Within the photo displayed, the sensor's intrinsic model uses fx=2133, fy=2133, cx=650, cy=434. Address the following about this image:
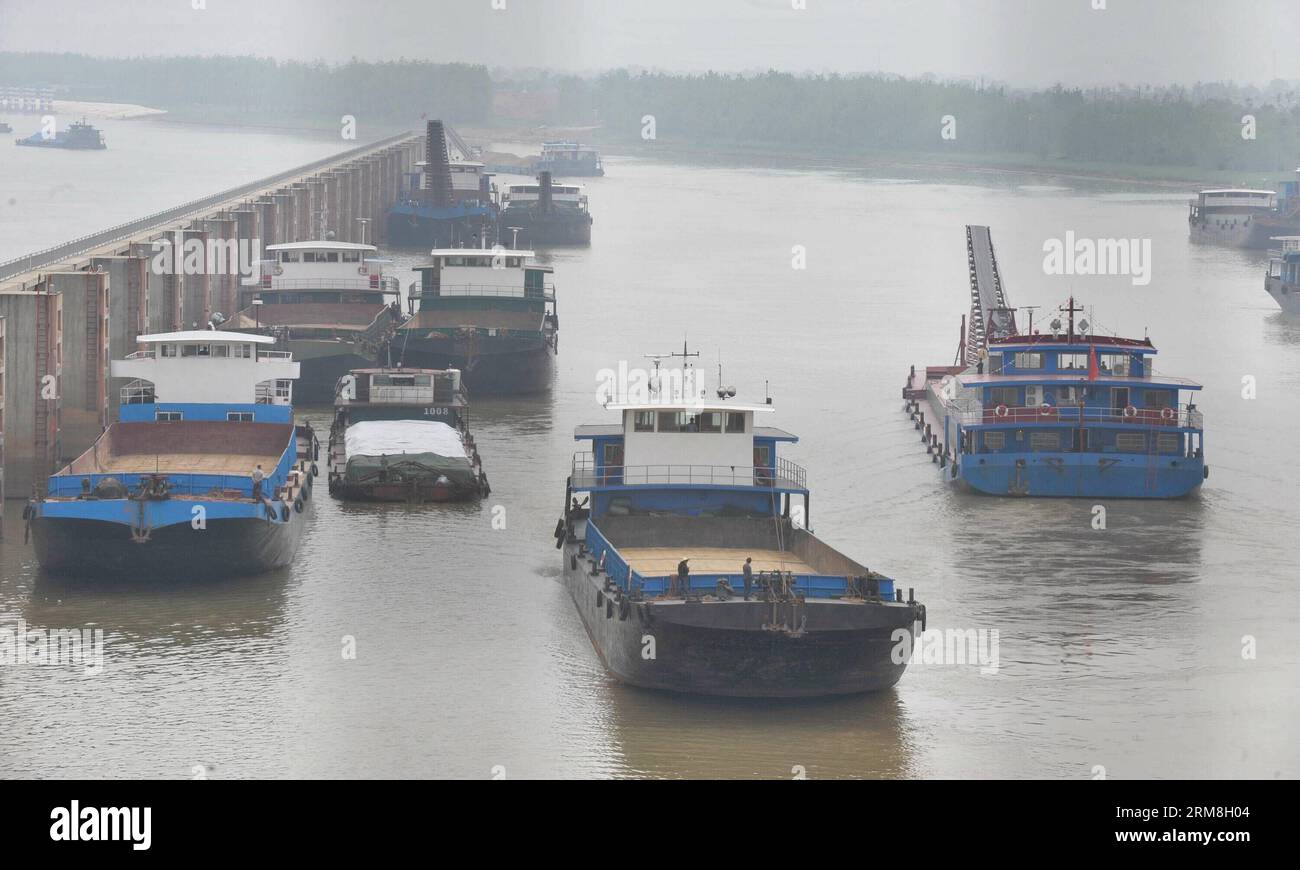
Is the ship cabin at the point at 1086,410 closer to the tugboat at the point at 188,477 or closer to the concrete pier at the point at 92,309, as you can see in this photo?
the tugboat at the point at 188,477

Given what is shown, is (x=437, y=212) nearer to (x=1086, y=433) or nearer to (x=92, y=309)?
(x=92, y=309)

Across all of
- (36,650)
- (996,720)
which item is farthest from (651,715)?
(36,650)

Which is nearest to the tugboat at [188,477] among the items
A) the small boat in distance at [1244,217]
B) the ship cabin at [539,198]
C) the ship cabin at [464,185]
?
the ship cabin at [539,198]

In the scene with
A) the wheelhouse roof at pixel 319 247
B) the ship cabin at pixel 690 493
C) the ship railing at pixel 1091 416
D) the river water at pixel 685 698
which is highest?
the wheelhouse roof at pixel 319 247

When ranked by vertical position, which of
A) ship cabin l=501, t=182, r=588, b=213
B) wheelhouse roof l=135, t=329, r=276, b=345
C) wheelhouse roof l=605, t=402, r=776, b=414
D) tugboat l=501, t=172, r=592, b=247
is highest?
ship cabin l=501, t=182, r=588, b=213

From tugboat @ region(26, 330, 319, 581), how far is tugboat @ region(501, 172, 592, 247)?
269 ft

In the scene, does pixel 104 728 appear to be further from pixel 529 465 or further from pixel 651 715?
pixel 529 465

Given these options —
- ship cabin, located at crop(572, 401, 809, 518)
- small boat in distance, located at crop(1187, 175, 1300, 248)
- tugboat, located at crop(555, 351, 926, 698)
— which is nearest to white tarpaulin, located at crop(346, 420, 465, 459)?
tugboat, located at crop(555, 351, 926, 698)

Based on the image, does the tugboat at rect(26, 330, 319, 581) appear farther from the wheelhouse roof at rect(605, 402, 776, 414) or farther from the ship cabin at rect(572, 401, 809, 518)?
the wheelhouse roof at rect(605, 402, 776, 414)

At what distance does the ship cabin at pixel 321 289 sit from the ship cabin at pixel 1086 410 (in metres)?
30.6

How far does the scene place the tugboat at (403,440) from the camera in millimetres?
53562

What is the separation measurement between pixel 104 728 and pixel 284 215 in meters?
76.5

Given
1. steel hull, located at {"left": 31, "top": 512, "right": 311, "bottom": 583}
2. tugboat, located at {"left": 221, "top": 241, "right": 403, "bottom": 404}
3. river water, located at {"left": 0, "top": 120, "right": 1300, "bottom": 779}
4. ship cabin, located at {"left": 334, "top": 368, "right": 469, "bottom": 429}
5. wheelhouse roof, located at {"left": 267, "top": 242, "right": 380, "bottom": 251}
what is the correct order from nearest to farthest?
river water, located at {"left": 0, "top": 120, "right": 1300, "bottom": 779} < steel hull, located at {"left": 31, "top": 512, "right": 311, "bottom": 583} < ship cabin, located at {"left": 334, "top": 368, "right": 469, "bottom": 429} < tugboat, located at {"left": 221, "top": 241, "right": 403, "bottom": 404} < wheelhouse roof, located at {"left": 267, "top": 242, "right": 380, "bottom": 251}

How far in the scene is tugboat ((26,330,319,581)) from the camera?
43750mm
